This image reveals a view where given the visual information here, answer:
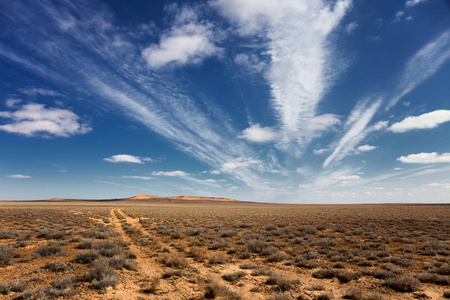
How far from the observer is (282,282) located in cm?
787

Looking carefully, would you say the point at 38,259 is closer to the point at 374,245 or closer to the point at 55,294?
the point at 55,294

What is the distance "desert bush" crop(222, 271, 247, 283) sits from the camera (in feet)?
28.8

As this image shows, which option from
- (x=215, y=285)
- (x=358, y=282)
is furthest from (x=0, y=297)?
(x=358, y=282)

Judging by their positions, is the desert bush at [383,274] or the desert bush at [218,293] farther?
the desert bush at [383,274]

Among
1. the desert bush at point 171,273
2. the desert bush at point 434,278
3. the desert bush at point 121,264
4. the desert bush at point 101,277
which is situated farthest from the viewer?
the desert bush at point 121,264

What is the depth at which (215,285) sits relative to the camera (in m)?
7.28

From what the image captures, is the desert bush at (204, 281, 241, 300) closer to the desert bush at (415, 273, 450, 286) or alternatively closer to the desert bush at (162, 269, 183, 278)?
the desert bush at (162, 269, 183, 278)

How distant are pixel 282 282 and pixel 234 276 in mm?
2026

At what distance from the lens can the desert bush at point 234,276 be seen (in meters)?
8.78

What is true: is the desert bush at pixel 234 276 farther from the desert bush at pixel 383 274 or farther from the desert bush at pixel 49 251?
the desert bush at pixel 49 251

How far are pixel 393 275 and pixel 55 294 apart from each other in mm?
12297

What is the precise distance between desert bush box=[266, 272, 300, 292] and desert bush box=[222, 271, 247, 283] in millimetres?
1234

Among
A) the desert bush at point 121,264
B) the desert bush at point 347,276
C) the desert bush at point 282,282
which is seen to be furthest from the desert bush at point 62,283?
the desert bush at point 347,276

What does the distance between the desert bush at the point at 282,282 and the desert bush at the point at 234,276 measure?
1.23 m
